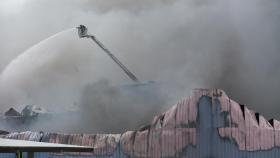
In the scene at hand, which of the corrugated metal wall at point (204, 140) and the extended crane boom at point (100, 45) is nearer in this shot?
the corrugated metal wall at point (204, 140)

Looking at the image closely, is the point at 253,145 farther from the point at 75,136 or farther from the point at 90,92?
the point at 90,92

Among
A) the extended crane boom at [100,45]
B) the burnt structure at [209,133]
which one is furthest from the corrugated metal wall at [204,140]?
the extended crane boom at [100,45]

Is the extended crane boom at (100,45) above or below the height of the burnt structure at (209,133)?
above

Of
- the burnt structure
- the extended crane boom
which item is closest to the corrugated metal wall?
the burnt structure

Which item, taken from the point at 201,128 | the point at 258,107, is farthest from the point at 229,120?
the point at 258,107

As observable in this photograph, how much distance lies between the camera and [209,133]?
56.1ft

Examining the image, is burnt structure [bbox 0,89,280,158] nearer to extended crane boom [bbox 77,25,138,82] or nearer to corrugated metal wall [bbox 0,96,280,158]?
corrugated metal wall [bbox 0,96,280,158]

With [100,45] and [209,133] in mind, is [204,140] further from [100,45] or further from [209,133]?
[100,45]

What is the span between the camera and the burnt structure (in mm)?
17016

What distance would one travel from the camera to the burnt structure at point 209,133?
17.0 metres

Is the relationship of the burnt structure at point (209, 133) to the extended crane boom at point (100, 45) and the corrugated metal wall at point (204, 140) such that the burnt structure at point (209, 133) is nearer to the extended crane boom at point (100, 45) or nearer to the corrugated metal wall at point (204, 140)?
the corrugated metal wall at point (204, 140)

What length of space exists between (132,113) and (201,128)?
10.2 m

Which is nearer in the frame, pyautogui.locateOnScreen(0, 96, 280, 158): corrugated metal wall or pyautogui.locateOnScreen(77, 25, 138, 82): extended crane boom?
pyautogui.locateOnScreen(0, 96, 280, 158): corrugated metal wall

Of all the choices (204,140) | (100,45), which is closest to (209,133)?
(204,140)
